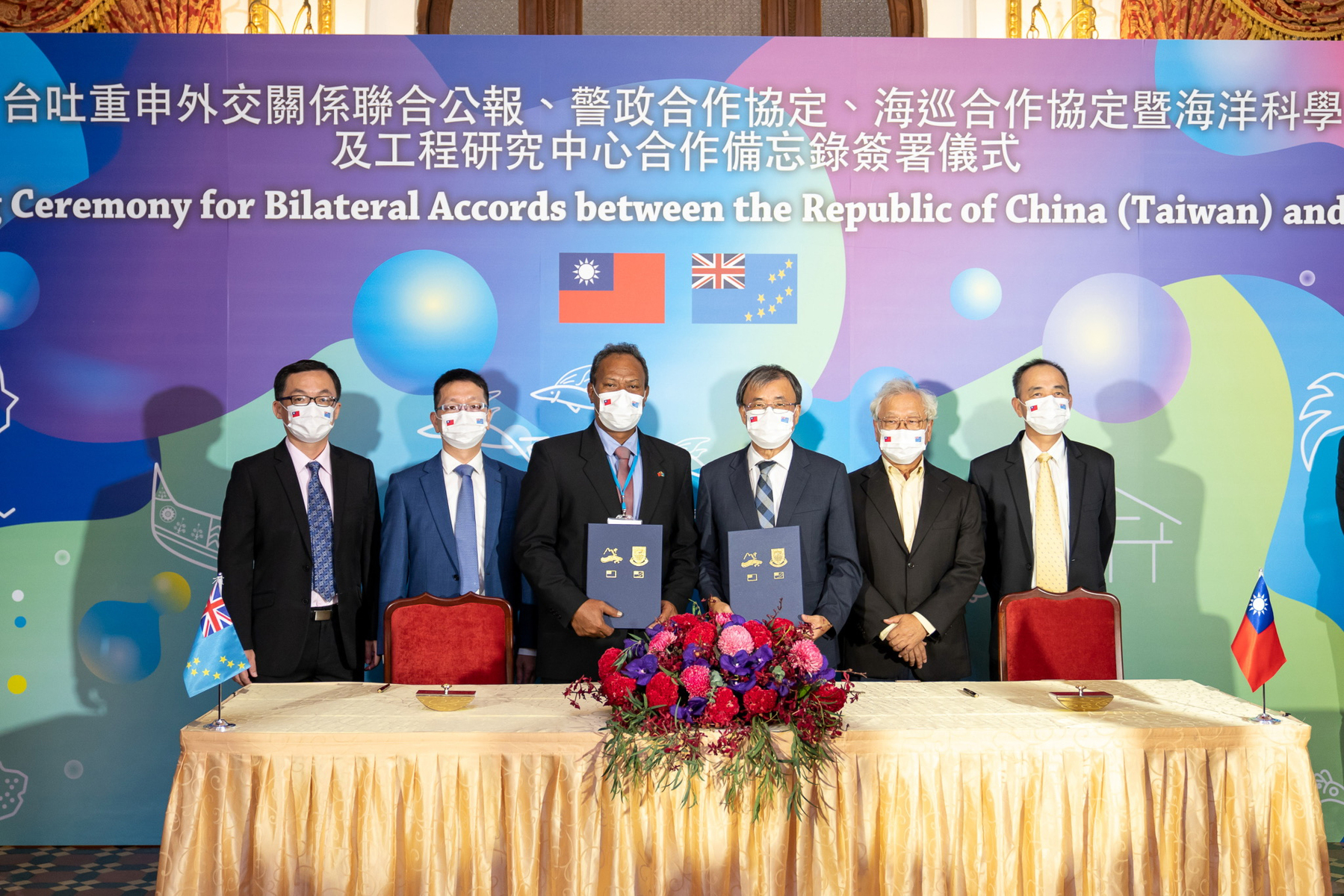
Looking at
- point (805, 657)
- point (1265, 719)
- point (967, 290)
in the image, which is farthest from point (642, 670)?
point (967, 290)

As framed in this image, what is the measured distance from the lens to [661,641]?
8.40ft

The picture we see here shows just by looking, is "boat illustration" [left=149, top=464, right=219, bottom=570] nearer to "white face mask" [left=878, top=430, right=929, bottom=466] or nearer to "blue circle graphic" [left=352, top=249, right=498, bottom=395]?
"blue circle graphic" [left=352, top=249, right=498, bottom=395]

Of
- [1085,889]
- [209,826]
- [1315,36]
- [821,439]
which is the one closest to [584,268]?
[821,439]

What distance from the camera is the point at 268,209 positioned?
4582 millimetres

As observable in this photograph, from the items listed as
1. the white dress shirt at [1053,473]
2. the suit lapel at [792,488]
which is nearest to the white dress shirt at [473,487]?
the suit lapel at [792,488]

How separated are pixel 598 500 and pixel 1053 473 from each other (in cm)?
191

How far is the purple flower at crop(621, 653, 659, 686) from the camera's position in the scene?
8.23 ft

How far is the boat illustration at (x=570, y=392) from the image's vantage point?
182 inches

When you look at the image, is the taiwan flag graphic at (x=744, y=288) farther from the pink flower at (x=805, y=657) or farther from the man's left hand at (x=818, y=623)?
the pink flower at (x=805, y=657)

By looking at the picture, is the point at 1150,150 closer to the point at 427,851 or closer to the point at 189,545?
the point at 427,851

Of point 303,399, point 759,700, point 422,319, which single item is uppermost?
point 422,319

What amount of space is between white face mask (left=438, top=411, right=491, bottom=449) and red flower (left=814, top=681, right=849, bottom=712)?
6.64ft

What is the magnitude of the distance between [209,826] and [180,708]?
7.37 ft

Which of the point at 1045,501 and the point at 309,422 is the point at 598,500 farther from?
the point at 1045,501
